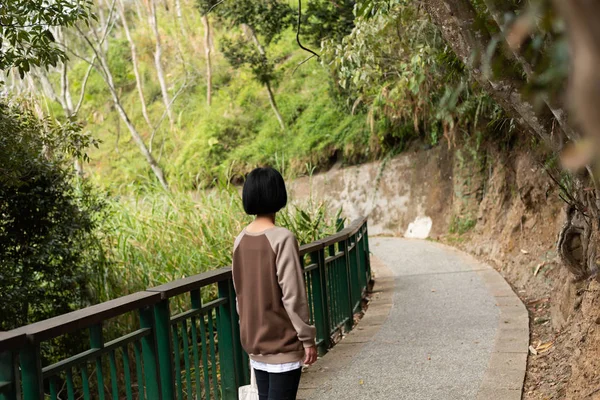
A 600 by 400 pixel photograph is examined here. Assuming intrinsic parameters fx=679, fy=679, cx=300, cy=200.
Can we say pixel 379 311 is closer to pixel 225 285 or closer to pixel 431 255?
pixel 225 285

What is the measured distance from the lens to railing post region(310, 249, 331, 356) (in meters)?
6.59

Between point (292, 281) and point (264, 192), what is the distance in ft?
1.44

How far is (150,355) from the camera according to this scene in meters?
3.76

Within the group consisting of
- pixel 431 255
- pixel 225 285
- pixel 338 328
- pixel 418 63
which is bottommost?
pixel 431 255

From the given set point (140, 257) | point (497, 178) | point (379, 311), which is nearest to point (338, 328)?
point (379, 311)

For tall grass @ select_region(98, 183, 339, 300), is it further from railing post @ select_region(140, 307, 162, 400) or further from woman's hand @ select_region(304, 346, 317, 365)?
woman's hand @ select_region(304, 346, 317, 365)

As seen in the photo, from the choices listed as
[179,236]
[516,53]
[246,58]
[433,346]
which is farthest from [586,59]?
[246,58]

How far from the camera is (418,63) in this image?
35.1ft

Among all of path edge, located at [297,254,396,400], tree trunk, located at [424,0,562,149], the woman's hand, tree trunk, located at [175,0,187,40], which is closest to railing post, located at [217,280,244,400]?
path edge, located at [297,254,396,400]

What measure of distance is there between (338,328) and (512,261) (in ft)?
14.5

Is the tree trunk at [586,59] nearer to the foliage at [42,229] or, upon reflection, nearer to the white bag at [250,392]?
the white bag at [250,392]

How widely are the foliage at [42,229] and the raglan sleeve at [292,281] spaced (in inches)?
177

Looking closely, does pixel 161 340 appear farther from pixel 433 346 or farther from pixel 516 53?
pixel 433 346

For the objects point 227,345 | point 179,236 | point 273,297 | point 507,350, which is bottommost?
point 507,350
